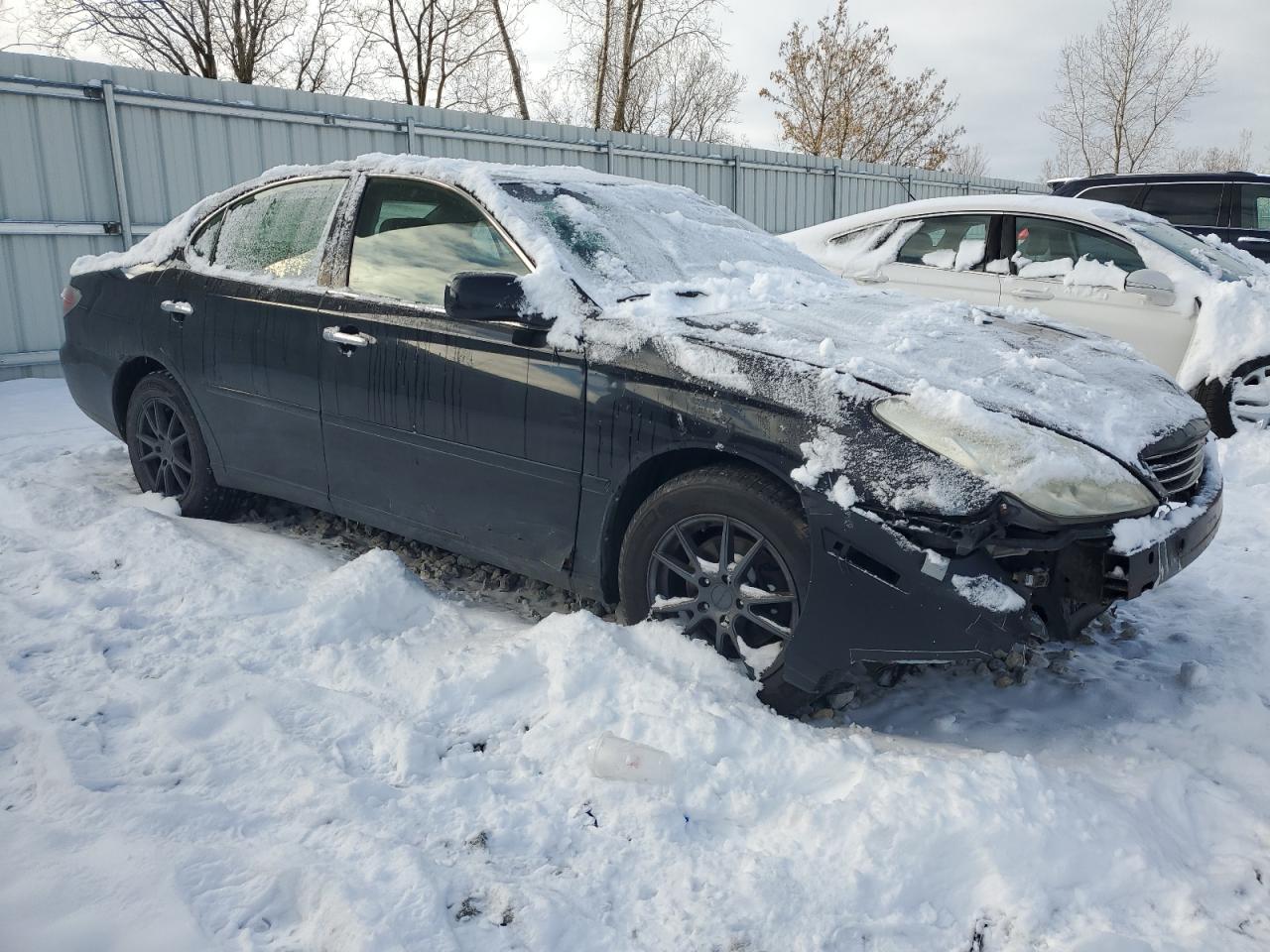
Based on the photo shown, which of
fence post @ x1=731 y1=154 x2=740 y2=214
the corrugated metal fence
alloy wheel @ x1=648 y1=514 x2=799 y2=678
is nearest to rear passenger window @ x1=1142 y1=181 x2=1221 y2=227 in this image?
fence post @ x1=731 y1=154 x2=740 y2=214

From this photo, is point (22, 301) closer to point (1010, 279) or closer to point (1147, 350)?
point (1010, 279)

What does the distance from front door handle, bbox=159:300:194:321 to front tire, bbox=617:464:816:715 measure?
2.51 metres

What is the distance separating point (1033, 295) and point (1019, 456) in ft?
14.3

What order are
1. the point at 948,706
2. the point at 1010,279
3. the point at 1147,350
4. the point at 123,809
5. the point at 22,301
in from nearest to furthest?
the point at 123,809, the point at 948,706, the point at 1147,350, the point at 1010,279, the point at 22,301

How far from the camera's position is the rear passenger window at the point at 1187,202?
8.98 m

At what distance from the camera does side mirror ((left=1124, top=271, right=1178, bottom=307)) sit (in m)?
5.69

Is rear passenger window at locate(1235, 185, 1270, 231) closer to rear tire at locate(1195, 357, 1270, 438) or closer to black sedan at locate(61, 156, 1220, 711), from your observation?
rear tire at locate(1195, 357, 1270, 438)

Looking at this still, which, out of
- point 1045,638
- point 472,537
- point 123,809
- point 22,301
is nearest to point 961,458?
point 1045,638

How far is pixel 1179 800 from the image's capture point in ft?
7.79

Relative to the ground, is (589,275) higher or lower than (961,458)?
higher

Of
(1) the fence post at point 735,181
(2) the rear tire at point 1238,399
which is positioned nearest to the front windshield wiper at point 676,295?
(2) the rear tire at point 1238,399

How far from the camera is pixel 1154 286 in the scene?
5695 mm

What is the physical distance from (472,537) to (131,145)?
700cm

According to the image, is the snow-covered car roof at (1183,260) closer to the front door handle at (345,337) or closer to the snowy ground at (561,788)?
the snowy ground at (561,788)
